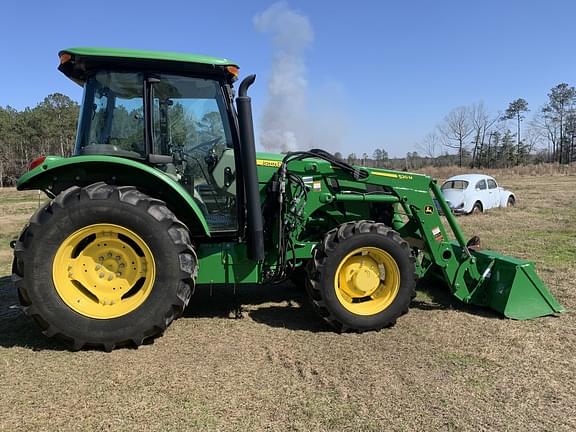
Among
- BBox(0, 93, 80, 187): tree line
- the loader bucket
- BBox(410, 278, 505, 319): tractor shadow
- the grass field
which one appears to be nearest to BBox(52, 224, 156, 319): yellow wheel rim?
the grass field

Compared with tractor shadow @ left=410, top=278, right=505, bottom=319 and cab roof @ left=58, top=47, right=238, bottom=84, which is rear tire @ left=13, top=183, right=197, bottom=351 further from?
tractor shadow @ left=410, top=278, right=505, bottom=319

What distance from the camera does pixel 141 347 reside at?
3914 millimetres

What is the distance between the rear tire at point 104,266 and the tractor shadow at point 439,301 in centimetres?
266

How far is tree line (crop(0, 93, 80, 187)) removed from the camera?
148 feet

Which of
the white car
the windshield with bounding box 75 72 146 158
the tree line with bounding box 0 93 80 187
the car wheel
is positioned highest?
the tree line with bounding box 0 93 80 187

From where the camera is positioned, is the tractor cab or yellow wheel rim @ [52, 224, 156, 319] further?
the tractor cab

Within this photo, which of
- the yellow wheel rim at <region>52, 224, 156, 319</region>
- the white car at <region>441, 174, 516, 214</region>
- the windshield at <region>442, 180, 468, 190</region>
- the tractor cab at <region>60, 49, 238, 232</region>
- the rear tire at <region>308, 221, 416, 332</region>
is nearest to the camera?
the yellow wheel rim at <region>52, 224, 156, 319</region>

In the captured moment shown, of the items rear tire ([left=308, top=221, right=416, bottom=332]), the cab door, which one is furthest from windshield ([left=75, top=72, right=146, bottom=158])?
rear tire ([left=308, top=221, right=416, bottom=332])

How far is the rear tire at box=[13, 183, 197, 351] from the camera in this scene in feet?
12.3

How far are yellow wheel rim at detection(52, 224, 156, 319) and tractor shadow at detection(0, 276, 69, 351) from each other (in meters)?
0.45

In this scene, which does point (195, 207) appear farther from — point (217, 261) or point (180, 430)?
point (180, 430)

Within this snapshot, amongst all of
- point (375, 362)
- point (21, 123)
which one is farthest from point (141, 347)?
point (21, 123)

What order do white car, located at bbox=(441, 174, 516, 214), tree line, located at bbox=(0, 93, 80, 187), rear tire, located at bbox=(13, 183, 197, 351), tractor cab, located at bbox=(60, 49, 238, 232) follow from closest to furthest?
1. rear tire, located at bbox=(13, 183, 197, 351)
2. tractor cab, located at bbox=(60, 49, 238, 232)
3. white car, located at bbox=(441, 174, 516, 214)
4. tree line, located at bbox=(0, 93, 80, 187)

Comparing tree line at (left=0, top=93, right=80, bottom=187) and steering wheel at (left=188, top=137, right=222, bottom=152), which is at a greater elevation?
tree line at (left=0, top=93, right=80, bottom=187)
